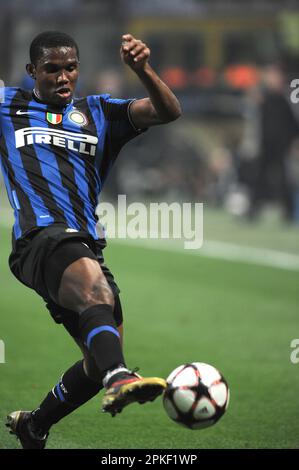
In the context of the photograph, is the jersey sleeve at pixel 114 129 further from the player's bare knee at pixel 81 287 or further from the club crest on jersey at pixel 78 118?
the player's bare knee at pixel 81 287

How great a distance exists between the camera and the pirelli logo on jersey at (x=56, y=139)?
6.27m

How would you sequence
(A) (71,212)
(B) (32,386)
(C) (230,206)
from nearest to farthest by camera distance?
(A) (71,212) → (B) (32,386) → (C) (230,206)

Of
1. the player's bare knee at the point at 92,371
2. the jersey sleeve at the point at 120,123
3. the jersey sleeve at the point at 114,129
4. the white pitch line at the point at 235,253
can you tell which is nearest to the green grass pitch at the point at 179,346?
the white pitch line at the point at 235,253

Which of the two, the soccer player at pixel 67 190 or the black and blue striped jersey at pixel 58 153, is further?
the black and blue striped jersey at pixel 58 153

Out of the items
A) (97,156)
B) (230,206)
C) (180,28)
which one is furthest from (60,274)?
(180,28)

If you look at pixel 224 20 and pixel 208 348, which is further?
pixel 224 20

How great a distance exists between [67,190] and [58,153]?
0.74ft

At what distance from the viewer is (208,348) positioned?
32.7 ft

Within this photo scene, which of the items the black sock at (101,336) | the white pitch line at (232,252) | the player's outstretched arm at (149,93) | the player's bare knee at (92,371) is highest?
the player's outstretched arm at (149,93)

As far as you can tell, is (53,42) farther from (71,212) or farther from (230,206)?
(230,206)

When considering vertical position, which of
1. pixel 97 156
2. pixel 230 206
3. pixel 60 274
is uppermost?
pixel 97 156

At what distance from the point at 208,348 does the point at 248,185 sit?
10453 millimetres

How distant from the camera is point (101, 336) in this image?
18.3ft

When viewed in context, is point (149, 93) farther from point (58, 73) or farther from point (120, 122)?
point (58, 73)
